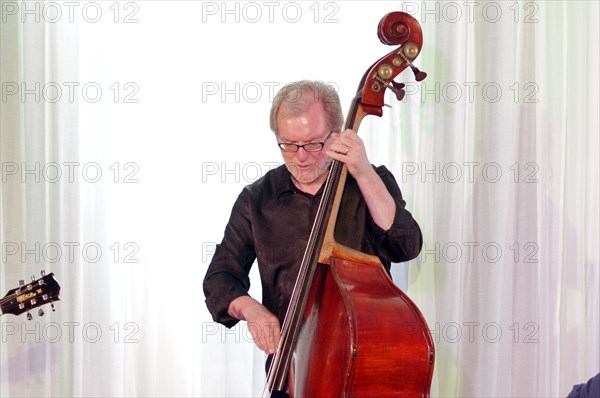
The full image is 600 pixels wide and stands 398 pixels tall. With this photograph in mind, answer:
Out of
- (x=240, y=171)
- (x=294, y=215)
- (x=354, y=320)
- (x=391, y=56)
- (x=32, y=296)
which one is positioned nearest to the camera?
(x=354, y=320)

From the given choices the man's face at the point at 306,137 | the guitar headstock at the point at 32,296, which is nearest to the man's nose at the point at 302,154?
the man's face at the point at 306,137

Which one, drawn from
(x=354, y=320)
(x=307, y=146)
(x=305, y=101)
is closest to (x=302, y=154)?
(x=307, y=146)

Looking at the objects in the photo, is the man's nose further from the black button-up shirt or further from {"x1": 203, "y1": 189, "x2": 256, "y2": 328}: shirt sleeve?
{"x1": 203, "y1": 189, "x2": 256, "y2": 328}: shirt sleeve

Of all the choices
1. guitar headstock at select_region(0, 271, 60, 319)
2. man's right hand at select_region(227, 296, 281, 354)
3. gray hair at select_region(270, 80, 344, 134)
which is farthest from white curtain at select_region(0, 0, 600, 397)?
man's right hand at select_region(227, 296, 281, 354)

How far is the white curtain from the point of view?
8.45 feet

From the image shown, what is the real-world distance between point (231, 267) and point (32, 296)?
590mm

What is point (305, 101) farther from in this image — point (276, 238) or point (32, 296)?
point (32, 296)

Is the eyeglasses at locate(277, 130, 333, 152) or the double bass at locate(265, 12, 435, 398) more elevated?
the eyeglasses at locate(277, 130, 333, 152)

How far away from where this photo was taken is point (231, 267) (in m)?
2.13

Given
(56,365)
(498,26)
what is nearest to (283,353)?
(56,365)

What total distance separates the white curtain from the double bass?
28.3 inches

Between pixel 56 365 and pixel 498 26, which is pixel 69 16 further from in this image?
pixel 498 26

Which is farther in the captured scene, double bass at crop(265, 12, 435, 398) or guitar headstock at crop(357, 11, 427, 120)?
guitar headstock at crop(357, 11, 427, 120)

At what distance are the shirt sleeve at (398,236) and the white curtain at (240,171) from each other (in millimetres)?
547
